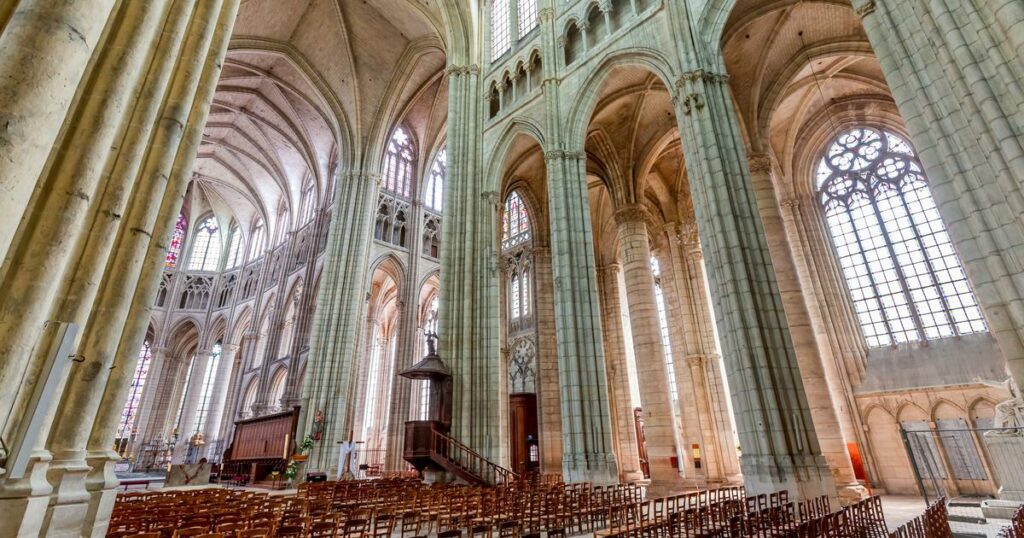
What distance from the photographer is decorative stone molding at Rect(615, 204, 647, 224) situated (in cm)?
1524

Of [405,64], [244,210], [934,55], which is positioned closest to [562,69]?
[934,55]

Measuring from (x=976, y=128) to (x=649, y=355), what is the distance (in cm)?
975

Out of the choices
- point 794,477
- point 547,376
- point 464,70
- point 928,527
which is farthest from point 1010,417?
point 464,70

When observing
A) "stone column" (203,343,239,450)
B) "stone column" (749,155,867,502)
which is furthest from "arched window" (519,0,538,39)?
"stone column" (203,343,239,450)

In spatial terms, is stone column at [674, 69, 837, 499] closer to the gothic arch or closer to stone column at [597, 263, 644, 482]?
the gothic arch

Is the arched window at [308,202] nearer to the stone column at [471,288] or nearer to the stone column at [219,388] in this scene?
the stone column at [219,388]

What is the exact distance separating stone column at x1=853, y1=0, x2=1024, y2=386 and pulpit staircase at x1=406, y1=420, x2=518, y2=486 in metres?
9.09

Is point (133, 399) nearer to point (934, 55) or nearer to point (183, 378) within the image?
point (183, 378)

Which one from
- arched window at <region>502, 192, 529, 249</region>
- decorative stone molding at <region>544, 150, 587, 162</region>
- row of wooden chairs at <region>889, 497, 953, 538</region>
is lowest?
row of wooden chairs at <region>889, 497, 953, 538</region>

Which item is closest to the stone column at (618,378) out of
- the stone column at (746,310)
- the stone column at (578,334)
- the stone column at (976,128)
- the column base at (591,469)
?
the column base at (591,469)

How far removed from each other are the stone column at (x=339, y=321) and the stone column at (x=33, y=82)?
50.6ft

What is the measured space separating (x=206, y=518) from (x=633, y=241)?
1310cm

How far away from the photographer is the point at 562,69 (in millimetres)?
13188

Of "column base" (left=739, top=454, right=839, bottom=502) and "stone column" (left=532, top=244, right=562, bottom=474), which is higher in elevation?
"stone column" (left=532, top=244, right=562, bottom=474)
